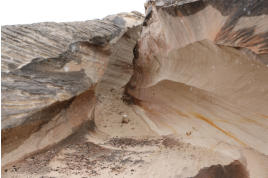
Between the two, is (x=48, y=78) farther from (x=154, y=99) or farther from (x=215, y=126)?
(x=215, y=126)

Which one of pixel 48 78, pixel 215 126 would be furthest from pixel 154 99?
pixel 48 78

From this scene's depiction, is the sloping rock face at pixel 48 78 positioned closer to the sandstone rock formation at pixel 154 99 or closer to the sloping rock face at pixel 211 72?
the sandstone rock formation at pixel 154 99

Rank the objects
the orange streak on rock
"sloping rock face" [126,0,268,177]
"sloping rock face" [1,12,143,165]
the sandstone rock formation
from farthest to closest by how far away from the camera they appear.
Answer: the orange streak on rock → "sloping rock face" [1,12,143,165] → the sandstone rock formation → "sloping rock face" [126,0,268,177]

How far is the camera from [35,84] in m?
2.31

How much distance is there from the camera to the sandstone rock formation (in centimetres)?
193

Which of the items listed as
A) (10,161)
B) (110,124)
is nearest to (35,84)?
(10,161)

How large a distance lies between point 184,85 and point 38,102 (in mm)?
1484

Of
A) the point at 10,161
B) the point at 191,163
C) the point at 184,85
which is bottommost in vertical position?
the point at 10,161

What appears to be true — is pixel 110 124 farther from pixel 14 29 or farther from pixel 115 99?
pixel 14 29

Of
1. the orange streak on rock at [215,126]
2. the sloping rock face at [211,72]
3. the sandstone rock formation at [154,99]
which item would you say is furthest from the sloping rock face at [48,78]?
the orange streak on rock at [215,126]

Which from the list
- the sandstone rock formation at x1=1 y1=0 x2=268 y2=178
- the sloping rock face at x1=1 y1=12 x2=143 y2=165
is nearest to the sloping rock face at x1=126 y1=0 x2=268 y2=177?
the sandstone rock formation at x1=1 y1=0 x2=268 y2=178

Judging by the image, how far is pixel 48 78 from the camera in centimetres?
244

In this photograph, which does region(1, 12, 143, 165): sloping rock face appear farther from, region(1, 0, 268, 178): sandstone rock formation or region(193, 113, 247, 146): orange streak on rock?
region(193, 113, 247, 146): orange streak on rock

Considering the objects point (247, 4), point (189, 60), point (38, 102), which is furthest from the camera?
point (189, 60)
